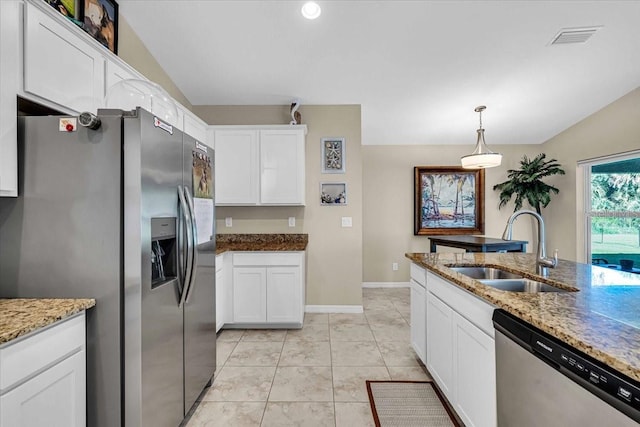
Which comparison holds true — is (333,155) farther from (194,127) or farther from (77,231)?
(77,231)

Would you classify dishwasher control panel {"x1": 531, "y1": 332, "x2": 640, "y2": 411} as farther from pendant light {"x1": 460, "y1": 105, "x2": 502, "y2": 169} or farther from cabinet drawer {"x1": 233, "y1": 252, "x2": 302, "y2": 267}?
pendant light {"x1": 460, "y1": 105, "x2": 502, "y2": 169}

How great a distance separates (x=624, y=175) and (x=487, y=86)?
236cm

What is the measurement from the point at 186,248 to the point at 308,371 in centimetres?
144

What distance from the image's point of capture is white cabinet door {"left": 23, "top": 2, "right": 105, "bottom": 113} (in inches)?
53.0

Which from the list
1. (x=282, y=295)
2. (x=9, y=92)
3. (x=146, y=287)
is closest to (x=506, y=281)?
(x=146, y=287)

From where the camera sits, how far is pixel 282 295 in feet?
10.0

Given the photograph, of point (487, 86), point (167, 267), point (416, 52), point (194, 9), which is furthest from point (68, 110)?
point (487, 86)

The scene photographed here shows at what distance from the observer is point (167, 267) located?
1549 mm

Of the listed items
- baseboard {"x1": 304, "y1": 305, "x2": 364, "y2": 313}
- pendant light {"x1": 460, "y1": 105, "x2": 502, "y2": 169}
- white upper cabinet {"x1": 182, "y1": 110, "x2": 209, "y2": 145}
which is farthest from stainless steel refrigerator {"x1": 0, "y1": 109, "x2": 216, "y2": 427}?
pendant light {"x1": 460, "y1": 105, "x2": 502, "y2": 169}

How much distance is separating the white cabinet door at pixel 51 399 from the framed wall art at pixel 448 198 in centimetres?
466

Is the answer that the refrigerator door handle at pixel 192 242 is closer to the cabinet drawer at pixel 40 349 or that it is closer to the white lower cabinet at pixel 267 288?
the cabinet drawer at pixel 40 349

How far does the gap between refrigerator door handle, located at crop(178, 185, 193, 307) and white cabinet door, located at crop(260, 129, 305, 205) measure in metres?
1.82

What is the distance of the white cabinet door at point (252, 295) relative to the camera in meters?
3.06

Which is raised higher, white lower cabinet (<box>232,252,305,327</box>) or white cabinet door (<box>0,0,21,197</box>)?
white cabinet door (<box>0,0,21,197</box>)
